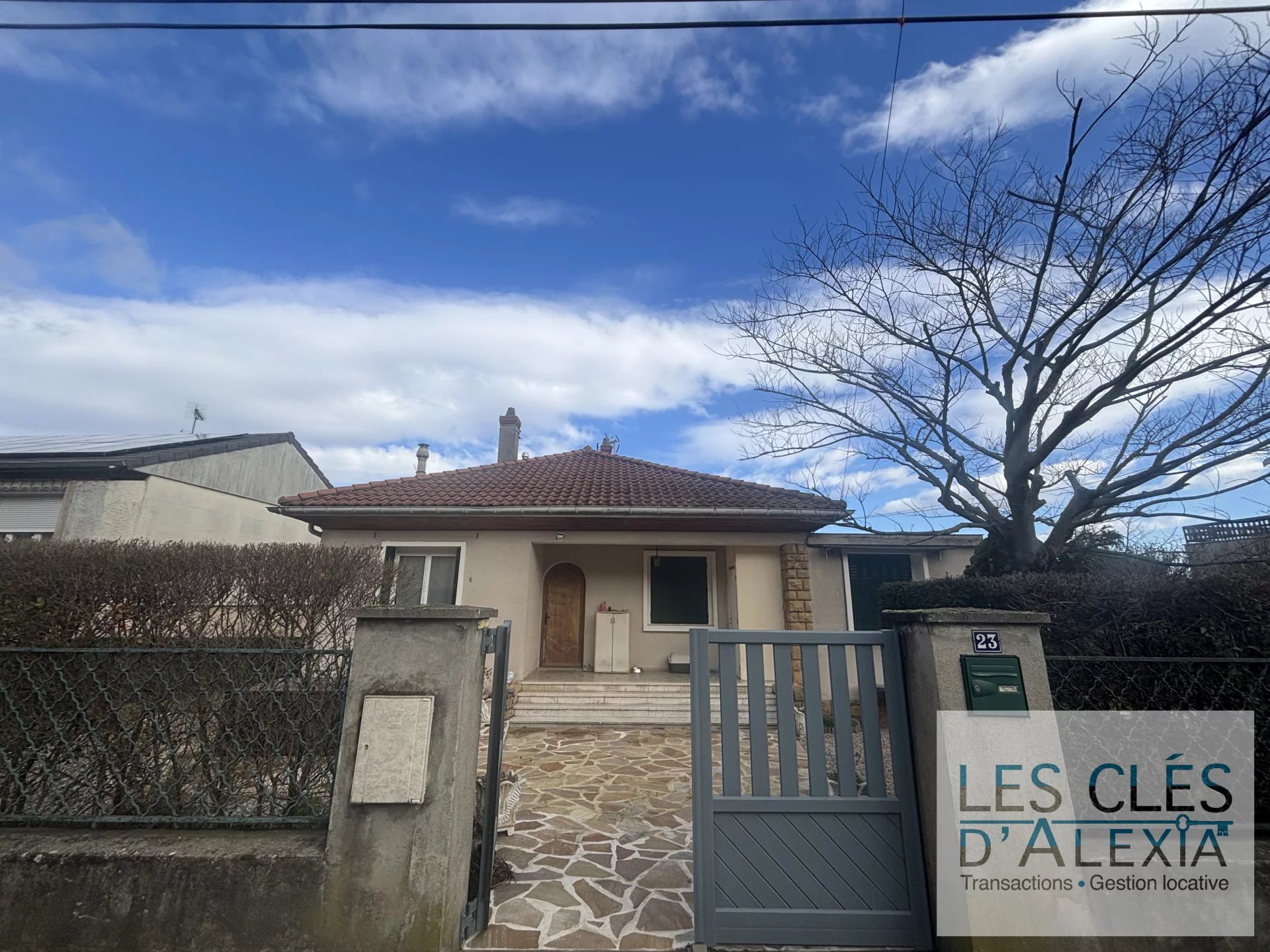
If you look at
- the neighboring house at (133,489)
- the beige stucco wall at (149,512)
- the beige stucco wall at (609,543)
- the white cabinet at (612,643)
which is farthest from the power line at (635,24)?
the white cabinet at (612,643)

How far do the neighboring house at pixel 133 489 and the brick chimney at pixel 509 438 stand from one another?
656cm

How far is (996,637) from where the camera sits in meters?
2.78

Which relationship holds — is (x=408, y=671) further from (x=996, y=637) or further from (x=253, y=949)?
(x=996, y=637)

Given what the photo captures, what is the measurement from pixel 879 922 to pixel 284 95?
33.5 ft

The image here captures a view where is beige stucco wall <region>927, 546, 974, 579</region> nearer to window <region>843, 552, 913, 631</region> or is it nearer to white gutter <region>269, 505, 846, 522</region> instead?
window <region>843, 552, 913, 631</region>

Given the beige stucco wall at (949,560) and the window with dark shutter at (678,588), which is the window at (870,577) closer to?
the beige stucco wall at (949,560)

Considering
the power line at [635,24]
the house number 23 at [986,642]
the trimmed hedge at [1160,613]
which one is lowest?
the house number 23 at [986,642]

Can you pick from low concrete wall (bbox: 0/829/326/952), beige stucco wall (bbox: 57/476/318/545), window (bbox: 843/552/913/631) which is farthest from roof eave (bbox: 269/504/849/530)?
low concrete wall (bbox: 0/829/326/952)

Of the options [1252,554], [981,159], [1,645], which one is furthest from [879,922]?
[981,159]

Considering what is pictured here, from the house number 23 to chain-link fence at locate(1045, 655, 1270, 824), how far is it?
0.51m

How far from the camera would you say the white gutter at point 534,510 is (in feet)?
31.3

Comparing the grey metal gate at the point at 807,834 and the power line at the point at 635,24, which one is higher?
the power line at the point at 635,24

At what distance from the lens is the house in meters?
9.68

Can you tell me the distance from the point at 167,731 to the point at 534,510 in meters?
6.83
